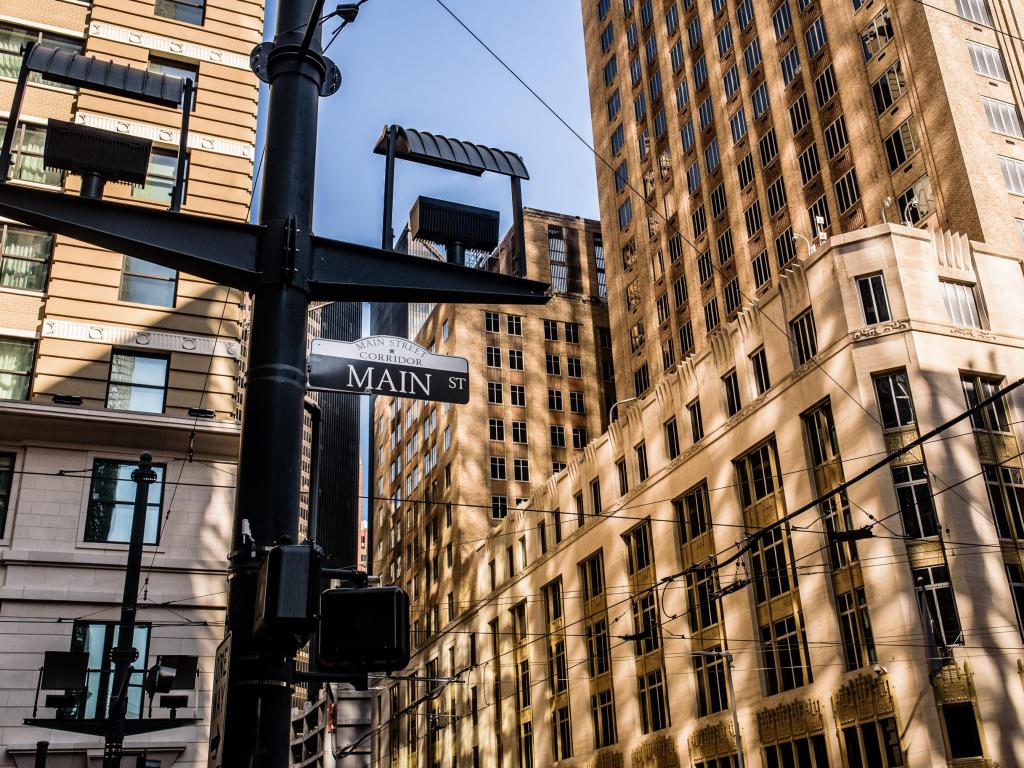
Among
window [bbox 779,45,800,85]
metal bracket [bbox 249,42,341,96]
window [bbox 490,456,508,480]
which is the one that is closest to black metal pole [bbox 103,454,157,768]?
metal bracket [bbox 249,42,341,96]

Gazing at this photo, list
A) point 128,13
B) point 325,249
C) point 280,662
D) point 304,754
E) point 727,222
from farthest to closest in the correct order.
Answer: point 304,754, point 727,222, point 128,13, point 325,249, point 280,662

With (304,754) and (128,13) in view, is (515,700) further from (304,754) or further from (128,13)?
(304,754)

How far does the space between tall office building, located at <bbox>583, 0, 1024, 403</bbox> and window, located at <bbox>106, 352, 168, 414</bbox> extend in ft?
105

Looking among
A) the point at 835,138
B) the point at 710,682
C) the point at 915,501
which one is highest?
the point at 835,138

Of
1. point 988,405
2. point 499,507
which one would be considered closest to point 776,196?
point 988,405

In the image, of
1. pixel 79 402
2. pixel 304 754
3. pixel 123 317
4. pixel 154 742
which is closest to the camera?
pixel 154 742

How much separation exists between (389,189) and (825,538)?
3687 centimetres

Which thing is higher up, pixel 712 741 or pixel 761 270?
pixel 761 270

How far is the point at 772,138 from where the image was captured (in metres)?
63.5

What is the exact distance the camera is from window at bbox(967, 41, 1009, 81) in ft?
174

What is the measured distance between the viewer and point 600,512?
60188 millimetres

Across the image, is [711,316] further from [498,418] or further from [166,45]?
[166,45]

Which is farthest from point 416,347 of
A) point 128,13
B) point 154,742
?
point 128,13

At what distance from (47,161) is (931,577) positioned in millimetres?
36462
